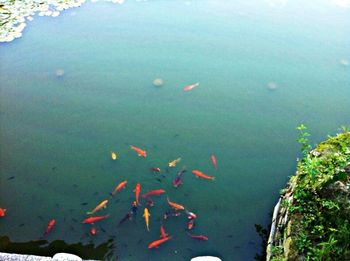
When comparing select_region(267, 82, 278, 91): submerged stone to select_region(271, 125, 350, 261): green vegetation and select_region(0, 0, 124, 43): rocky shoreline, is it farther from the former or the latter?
select_region(0, 0, 124, 43): rocky shoreline

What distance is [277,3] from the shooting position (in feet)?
15.8

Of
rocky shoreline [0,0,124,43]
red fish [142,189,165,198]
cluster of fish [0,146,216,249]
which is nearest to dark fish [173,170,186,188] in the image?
cluster of fish [0,146,216,249]

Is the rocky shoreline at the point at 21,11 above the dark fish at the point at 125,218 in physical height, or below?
above

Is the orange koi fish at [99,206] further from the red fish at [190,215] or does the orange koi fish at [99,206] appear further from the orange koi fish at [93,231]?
the red fish at [190,215]

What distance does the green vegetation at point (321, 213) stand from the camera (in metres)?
1.89

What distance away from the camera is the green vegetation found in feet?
6.21

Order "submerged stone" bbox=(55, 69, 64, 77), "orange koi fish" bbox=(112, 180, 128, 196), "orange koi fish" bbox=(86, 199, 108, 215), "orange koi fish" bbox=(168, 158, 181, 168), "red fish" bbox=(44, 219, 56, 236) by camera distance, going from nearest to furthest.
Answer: "red fish" bbox=(44, 219, 56, 236) < "orange koi fish" bbox=(86, 199, 108, 215) < "orange koi fish" bbox=(112, 180, 128, 196) < "orange koi fish" bbox=(168, 158, 181, 168) < "submerged stone" bbox=(55, 69, 64, 77)

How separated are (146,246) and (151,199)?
1.27 ft

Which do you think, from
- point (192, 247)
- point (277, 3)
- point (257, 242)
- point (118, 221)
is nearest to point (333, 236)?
point (257, 242)

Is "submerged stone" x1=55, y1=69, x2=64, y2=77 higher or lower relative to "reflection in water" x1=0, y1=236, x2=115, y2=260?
higher

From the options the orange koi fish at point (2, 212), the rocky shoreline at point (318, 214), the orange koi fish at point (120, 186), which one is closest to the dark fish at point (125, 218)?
the orange koi fish at point (120, 186)

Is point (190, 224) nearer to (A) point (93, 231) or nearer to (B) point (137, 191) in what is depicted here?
(B) point (137, 191)

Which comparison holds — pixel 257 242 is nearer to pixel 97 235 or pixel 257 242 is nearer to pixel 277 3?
pixel 97 235

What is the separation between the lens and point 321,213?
204 cm
